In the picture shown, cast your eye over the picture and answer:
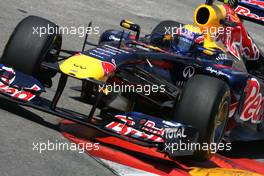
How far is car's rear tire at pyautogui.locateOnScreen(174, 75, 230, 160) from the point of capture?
6.16 meters

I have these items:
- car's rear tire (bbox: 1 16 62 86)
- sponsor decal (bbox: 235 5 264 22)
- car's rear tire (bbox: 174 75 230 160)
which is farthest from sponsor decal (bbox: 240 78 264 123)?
car's rear tire (bbox: 1 16 62 86)

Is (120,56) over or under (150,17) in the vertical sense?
over

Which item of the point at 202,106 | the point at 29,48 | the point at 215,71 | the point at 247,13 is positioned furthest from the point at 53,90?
the point at 247,13

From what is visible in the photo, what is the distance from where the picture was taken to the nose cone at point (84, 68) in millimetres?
5984

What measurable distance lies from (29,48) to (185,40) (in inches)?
73.6

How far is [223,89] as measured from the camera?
6.31 m

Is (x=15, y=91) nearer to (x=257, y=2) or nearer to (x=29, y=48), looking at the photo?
(x=29, y=48)

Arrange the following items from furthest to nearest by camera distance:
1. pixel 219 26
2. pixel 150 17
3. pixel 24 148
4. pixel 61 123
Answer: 1. pixel 150 17
2. pixel 219 26
3. pixel 61 123
4. pixel 24 148

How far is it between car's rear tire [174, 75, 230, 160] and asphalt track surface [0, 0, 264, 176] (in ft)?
3.44

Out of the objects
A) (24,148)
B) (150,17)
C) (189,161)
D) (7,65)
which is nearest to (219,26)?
(189,161)

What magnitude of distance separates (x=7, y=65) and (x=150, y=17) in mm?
7841

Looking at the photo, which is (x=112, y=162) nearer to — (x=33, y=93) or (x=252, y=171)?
(x=33, y=93)

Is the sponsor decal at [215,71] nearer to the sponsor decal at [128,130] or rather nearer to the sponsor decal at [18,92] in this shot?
the sponsor decal at [128,130]

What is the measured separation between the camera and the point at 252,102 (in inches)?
294
